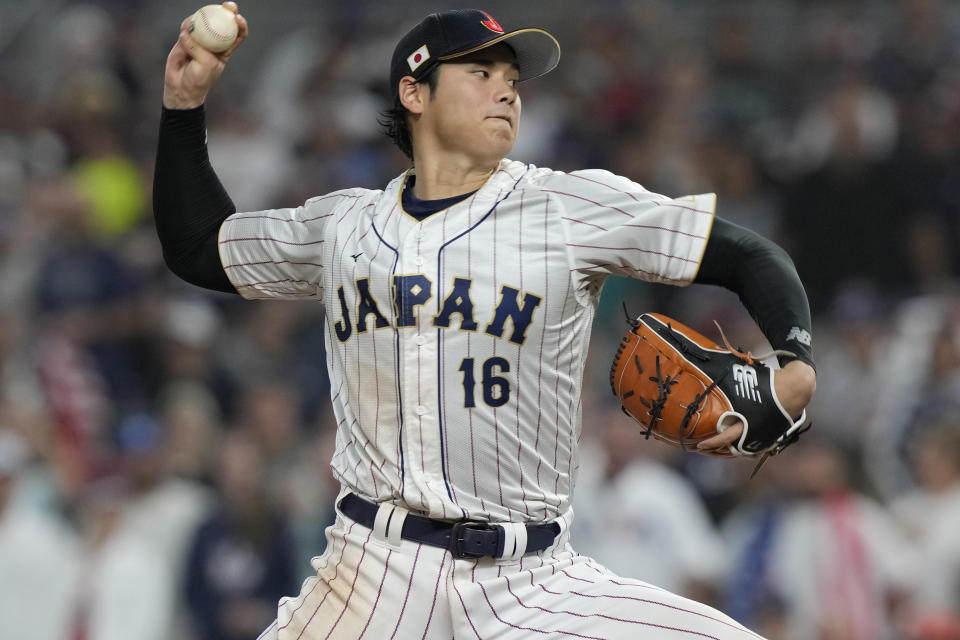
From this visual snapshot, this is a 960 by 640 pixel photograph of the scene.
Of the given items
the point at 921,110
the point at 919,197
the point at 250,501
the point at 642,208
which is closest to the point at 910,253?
the point at 919,197

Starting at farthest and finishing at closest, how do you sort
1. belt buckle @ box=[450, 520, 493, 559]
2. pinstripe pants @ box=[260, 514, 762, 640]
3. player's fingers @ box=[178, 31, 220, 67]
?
player's fingers @ box=[178, 31, 220, 67], belt buckle @ box=[450, 520, 493, 559], pinstripe pants @ box=[260, 514, 762, 640]

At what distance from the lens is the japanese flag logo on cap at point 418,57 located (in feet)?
11.5

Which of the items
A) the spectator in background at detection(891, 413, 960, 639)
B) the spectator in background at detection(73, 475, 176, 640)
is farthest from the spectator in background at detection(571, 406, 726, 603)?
the spectator in background at detection(73, 475, 176, 640)

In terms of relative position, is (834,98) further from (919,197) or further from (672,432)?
(672,432)

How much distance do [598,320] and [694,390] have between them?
5.33 m

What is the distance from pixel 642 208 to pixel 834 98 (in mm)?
5849

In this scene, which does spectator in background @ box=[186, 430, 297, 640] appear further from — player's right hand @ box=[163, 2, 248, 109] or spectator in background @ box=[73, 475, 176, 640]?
player's right hand @ box=[163, 2, 248, 109]

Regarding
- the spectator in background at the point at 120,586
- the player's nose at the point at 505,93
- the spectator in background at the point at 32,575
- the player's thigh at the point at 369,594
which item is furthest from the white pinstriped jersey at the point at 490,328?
the spectator in background at the point at 32,575

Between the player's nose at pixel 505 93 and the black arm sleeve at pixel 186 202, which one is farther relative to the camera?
the black arm sleeve at pixel 186 202

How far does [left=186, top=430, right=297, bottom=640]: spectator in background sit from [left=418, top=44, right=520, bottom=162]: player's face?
12.4 feet

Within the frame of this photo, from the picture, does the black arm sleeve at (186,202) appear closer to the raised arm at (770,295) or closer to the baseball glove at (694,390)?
the baseball glove at (694,390)

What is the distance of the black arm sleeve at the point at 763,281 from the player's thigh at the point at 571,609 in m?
0.59

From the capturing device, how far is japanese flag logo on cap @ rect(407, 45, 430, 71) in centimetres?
351

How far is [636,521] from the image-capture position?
21.8 ft
